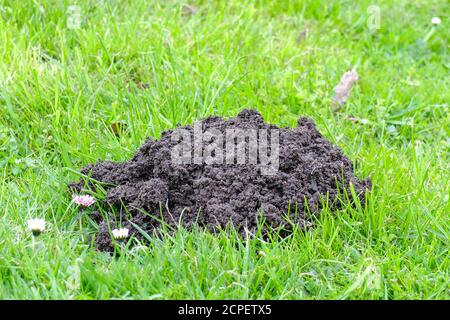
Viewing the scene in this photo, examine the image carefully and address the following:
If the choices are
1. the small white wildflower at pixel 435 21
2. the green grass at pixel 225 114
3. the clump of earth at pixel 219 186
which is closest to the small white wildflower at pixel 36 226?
the green grass at pixel 225 114

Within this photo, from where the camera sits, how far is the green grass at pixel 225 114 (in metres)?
3.02

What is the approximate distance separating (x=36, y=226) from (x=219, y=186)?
2.98 ft

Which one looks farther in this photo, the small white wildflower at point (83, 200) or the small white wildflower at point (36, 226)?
the small white wildflower at point (83, 200)

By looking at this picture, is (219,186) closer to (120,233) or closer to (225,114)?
(120,233)

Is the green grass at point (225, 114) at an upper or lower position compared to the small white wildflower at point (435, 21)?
lower

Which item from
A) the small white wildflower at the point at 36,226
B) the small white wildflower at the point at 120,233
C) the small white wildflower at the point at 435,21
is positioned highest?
the small white wildflower at the point at 435,21

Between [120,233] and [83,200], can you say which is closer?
[120,233]

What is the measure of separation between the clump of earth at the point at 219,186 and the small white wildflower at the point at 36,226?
0.88ft

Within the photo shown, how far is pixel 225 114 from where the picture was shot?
→ 174 inches

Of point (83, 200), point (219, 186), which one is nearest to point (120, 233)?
point (83, 200)

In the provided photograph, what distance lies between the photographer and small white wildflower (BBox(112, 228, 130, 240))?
3238 mm

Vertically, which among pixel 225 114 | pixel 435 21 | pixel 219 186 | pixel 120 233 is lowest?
pixel 120 233

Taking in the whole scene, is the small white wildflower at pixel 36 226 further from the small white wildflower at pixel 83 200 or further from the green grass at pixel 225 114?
the small white wildflower at pixel 83 200

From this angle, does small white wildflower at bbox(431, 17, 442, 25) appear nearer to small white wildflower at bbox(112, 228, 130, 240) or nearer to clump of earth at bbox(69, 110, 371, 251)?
clump of earth at bbox(69, 110, 371, 251)
